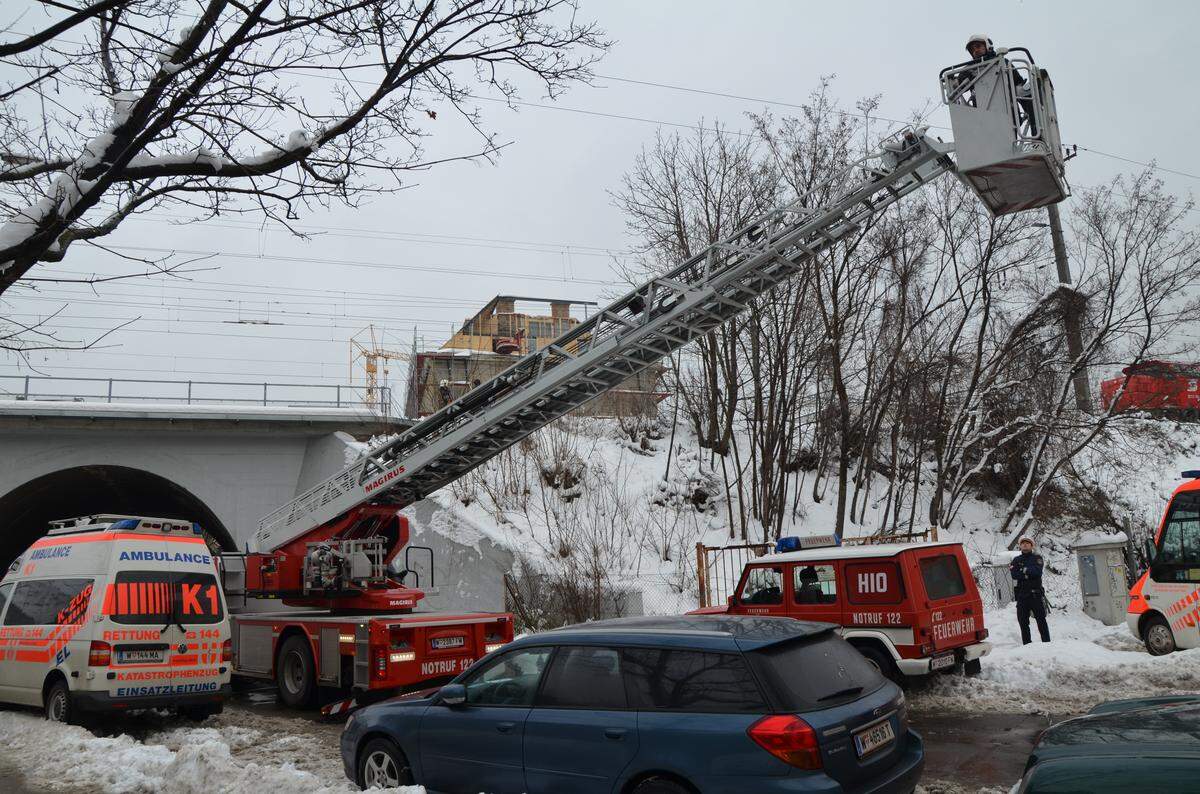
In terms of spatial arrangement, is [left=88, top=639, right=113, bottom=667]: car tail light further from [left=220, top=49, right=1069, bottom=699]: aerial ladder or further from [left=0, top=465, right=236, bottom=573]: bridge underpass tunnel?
[left=0, top=465, right=236, bottom=573]: bridge underpass tunnel

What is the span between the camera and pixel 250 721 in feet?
36.4

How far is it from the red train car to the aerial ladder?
15.2 metres

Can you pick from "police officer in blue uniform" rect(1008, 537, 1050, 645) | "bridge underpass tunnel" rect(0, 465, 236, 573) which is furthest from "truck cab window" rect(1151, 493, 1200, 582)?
"bridge underpass tunnel" rect(0, 465, 236, 573)

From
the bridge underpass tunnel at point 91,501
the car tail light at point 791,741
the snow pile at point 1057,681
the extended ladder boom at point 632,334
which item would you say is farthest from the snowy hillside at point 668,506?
the car tail light at point 791,741

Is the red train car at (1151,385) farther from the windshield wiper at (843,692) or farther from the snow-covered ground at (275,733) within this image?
the windshield wiper at (843,692)

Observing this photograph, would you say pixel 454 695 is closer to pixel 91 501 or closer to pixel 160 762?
pixel 160 762

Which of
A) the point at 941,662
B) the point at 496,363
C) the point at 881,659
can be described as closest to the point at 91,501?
the point at 496,363

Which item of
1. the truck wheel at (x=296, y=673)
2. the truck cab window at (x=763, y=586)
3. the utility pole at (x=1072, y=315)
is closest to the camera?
the truck cab window at (x=763, y=586)

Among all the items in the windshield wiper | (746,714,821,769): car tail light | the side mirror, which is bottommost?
(746,714,821,769): car tail light

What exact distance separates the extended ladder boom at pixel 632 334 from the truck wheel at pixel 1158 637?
704 cm

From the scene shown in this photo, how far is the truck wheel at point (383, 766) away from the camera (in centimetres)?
624

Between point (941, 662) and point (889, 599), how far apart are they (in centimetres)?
90

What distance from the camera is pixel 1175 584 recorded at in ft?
38.8

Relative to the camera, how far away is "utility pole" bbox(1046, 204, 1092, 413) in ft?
78.4
